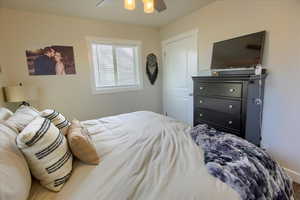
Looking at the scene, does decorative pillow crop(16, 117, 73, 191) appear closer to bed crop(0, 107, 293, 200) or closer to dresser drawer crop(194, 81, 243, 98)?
bed crop(0, 107, 293, 200)

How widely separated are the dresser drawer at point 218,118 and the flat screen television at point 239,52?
0.74m

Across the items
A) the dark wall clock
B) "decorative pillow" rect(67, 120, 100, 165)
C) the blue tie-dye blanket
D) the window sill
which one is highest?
the dark wall clock

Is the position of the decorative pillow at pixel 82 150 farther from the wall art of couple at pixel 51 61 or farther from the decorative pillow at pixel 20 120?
the wall art of couple at pixel 51 61

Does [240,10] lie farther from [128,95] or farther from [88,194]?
[88,194]

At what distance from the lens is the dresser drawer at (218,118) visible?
2.13 m

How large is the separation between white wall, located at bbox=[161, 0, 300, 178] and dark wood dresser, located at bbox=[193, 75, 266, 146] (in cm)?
14

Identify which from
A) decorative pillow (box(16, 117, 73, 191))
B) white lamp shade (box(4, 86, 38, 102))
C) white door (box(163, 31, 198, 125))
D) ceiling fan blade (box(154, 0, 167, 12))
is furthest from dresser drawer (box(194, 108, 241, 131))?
white lamp shade (box(4, 86, 38, 102))

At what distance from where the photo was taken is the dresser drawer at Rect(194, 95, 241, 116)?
2109 millimetres

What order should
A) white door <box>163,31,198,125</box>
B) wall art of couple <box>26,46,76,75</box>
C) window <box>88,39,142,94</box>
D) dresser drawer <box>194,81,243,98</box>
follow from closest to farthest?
dresser drawer <box>194,81,243,98</box>, wall art of couple <box>26,46,76,75</box>, white door <box>163,31,198,125</box>, window <box>88,39,142,94</box>

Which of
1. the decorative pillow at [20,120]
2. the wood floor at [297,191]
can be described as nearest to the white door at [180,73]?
the wood floor at [297,191]

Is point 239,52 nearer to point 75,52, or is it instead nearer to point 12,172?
point 12,172

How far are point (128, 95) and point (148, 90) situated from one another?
0.54 meters

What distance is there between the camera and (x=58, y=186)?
99 cm

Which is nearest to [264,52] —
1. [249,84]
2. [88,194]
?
[249,84]
